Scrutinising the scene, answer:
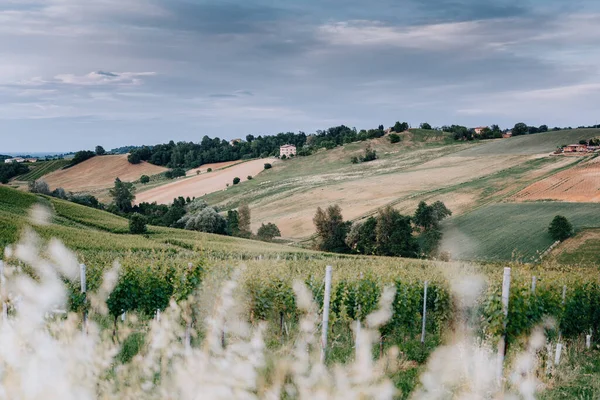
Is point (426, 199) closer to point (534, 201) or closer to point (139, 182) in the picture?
point (534, 201)

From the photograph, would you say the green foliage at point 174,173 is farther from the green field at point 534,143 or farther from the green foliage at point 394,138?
the green field at point 534,143

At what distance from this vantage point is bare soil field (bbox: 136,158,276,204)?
3639 inches

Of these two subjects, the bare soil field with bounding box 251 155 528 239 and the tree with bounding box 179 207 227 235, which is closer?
the tree with bounding box 179 207 227 235

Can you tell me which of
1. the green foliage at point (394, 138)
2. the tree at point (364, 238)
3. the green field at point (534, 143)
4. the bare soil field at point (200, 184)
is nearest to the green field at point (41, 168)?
the bare soil field at point (200, 184)

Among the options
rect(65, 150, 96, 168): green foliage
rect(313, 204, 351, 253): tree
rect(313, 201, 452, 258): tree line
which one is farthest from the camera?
rect(65, 150, 96, 168): green foliage

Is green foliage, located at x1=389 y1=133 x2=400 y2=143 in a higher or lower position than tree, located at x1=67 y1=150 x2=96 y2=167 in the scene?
higher

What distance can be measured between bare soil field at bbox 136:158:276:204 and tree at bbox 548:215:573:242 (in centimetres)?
6113

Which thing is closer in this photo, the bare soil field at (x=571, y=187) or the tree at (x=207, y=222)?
the bare soil field at (x=571, y=187)

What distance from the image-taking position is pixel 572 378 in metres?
8.89

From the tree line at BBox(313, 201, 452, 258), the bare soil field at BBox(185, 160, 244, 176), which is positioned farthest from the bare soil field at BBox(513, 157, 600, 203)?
the bare soil field at BBox(185, 160, 244, 176)

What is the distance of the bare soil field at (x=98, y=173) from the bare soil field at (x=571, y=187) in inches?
3240

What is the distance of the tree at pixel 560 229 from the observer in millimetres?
45688

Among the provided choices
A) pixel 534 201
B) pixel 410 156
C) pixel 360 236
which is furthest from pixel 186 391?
pixel 410 156

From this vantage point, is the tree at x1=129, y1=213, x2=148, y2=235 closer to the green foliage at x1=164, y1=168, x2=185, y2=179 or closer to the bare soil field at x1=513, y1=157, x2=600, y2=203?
the bare soil field at x1=513, y1=157, x2=600, y2=203
